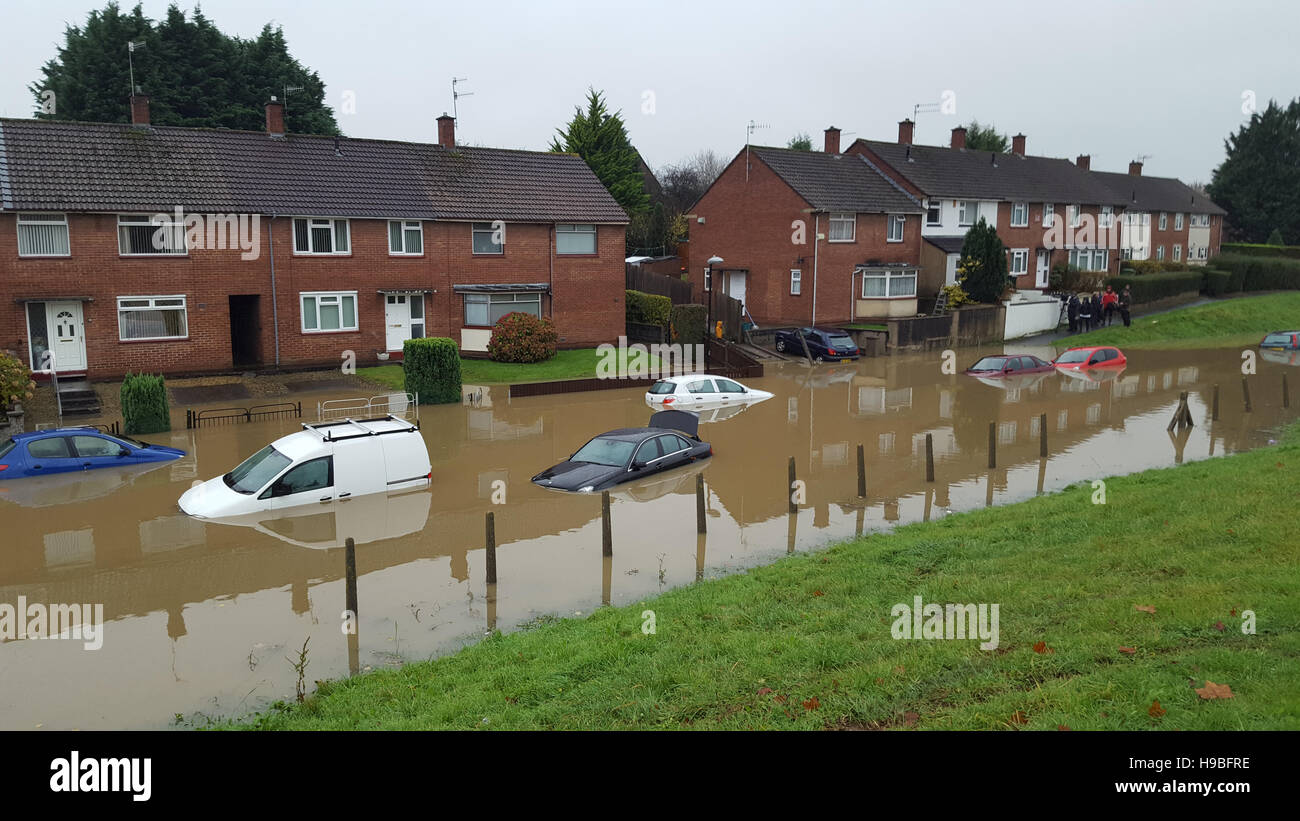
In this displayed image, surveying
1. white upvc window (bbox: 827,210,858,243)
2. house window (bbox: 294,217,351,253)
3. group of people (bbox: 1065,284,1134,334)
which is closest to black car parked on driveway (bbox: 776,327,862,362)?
white upvc window (bbox: 827,210,858,243)

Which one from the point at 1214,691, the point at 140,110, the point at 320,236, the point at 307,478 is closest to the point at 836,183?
the point at 320,236

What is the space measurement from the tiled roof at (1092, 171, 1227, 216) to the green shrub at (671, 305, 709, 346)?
130ft

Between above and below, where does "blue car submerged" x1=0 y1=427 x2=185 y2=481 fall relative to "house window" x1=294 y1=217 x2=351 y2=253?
below

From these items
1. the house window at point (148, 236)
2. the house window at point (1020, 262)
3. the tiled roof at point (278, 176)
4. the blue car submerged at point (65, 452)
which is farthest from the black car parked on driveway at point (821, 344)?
the blue car submerged at point (65, 452)

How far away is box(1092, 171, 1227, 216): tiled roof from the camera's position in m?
67.3

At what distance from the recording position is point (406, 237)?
33.5 meters

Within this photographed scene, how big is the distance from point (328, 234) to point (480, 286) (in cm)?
556

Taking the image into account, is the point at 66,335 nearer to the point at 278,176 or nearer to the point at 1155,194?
the point at 278,176

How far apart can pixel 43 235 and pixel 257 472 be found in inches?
635

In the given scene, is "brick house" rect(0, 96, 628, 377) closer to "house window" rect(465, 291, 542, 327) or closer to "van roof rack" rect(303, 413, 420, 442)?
"house window" rect(465, 291, 542, 327)

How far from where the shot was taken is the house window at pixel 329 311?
31781 millimetres

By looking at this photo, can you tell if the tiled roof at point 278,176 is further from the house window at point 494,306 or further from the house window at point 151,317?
the house window at point 494,306

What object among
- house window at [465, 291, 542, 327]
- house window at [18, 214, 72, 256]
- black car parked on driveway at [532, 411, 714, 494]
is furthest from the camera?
house window at [465, 291, 542, 327]

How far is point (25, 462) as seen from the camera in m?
18.5
